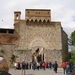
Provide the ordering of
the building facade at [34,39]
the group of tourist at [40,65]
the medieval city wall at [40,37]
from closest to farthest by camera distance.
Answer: the group of tourist at [40,65] → the building facade at [34,39] → the medieval city wall at [40,37]

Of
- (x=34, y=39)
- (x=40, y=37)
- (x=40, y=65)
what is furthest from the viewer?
(x=40, y=37)

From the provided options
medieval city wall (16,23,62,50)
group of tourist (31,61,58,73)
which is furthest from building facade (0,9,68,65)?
group of tourist (31,61,58,73)

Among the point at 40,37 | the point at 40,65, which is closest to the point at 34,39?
the point at 40,37

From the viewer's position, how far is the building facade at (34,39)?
4091cm

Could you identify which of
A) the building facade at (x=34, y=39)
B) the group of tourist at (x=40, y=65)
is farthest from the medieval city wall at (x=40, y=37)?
the group of tourist at (x=40, y=65)

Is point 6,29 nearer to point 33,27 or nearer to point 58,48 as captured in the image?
point 33,27

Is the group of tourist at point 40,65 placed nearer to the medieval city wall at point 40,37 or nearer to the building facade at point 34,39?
the building facade at point 34,39

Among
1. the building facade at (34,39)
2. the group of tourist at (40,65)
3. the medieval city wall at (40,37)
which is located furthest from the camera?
the medieval city wall at (40,37)

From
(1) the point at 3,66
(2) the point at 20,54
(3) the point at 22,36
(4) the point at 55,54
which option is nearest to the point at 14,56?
(2) the point at 20,54

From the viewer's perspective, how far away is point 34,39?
41094 millimetres

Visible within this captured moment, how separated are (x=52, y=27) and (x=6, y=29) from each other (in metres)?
8.31

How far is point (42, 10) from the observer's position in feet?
139

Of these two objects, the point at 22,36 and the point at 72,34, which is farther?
the point at 72,34

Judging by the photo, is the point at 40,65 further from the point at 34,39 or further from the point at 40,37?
the point at 40,37
